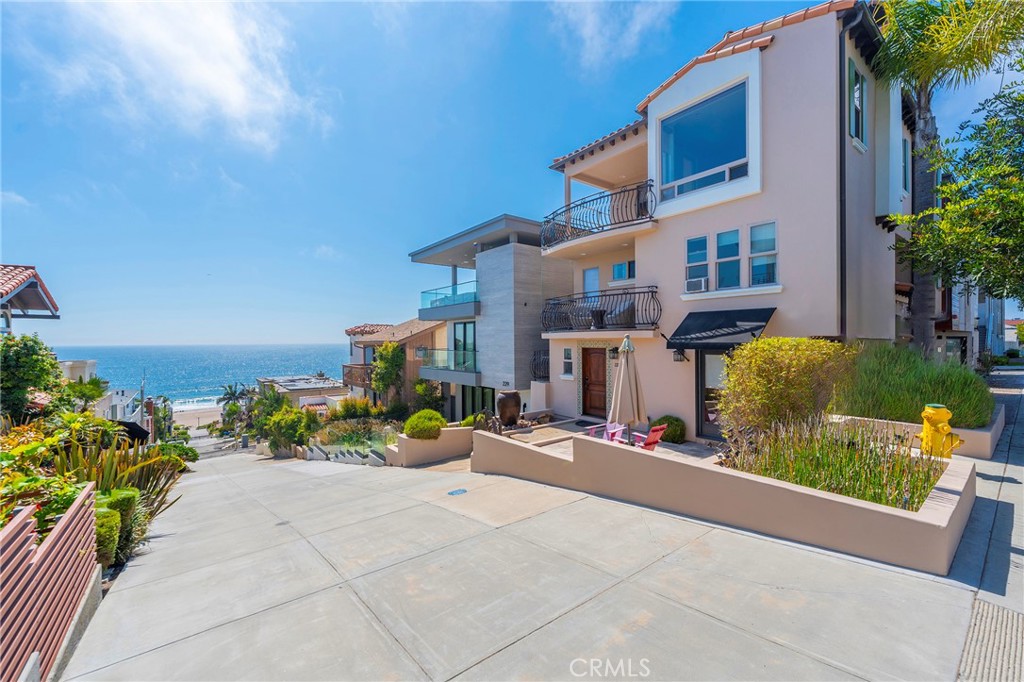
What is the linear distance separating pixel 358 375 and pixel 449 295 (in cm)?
1349

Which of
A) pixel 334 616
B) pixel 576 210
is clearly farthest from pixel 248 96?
pixel 334 616

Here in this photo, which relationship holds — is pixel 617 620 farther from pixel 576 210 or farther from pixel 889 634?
pixel 576 210

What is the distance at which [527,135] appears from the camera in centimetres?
1833

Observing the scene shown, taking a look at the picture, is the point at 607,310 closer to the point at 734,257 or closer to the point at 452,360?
the point at 734,257

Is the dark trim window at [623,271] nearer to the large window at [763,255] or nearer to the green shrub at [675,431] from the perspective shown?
the large window at [763,255]

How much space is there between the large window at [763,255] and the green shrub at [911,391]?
2.78m

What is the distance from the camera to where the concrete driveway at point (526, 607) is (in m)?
3.18

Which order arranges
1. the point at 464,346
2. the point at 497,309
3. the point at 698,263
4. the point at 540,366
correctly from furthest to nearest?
the point at 464,346 < the point at 497,309 < the point at 540,366 < the point at 698,263

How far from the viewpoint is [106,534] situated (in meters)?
4.93

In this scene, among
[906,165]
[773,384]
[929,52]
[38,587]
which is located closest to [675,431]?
[773,384]

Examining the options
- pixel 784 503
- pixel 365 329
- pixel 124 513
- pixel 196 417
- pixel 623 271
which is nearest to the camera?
pixel 784 503

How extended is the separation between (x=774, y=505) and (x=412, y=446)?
10.6m

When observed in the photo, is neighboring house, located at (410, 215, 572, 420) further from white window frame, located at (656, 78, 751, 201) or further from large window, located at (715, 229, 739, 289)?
large window, located at (715, 229, 739, 289)

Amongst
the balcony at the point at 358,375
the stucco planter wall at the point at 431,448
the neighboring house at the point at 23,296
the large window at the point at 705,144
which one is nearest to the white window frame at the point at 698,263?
the large window at the point at 705,144
